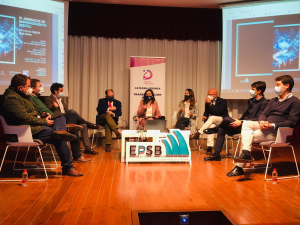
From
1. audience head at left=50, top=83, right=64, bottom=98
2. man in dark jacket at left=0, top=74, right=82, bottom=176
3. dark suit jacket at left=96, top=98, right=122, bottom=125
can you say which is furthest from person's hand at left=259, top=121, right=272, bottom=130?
audience head at left=50, top=83, right=64, bottom=98

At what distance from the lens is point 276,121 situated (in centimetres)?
341

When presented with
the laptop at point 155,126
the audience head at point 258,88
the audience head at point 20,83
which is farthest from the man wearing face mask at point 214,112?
the audience head at point 20,83

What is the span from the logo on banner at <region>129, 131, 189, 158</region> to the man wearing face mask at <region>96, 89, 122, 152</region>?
0.95 meters

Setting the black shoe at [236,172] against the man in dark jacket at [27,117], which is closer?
the man in dark jacket at [27,117]

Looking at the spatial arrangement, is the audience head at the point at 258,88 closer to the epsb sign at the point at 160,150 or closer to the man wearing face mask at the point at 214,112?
the man wearing face mask at the point at 214,112

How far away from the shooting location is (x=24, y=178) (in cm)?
287

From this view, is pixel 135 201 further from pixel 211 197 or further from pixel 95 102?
pixel 95 102

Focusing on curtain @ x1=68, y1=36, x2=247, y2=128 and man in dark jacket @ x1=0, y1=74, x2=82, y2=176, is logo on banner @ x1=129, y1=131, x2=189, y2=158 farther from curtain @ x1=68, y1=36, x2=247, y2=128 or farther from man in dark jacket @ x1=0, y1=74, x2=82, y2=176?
curtain @ x1=68, y1=36, x2=247, y2=128

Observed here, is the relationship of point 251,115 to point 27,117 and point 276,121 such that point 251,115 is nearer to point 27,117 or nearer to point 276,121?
point 276,121

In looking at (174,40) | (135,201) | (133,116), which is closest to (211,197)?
(135,201)

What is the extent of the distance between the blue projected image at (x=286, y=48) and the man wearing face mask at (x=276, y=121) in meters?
2.98

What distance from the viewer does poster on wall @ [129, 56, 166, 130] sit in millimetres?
6566

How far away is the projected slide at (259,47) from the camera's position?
5.99m

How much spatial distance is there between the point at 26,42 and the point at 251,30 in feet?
16.3
